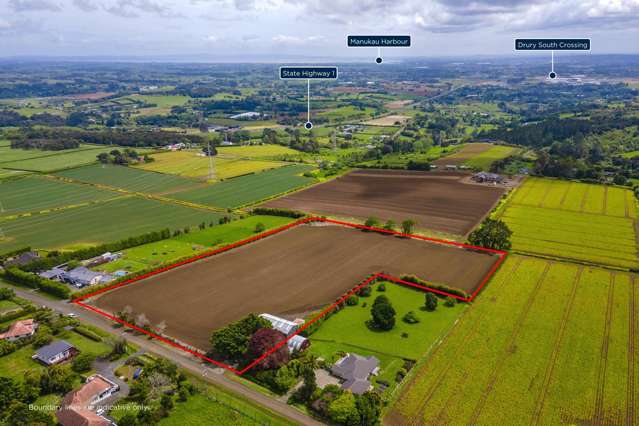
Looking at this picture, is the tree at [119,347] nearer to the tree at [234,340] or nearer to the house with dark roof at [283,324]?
the tree at [234,340]

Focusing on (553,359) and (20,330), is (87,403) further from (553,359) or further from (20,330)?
(553,359)

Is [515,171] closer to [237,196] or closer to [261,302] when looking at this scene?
[237,196]

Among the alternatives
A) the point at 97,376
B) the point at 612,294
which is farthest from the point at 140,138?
the point at 612,294

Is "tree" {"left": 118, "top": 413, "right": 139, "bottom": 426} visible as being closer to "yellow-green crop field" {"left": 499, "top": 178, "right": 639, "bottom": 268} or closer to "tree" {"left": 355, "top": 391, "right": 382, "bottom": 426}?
"tree" {"left": 355, "top": 391, "right": 382, "bottom": 426}

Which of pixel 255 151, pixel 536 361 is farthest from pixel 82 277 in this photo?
pixel 255 151

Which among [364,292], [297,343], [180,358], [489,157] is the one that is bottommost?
[180,358]

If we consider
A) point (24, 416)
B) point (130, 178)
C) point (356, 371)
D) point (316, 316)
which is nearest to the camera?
point (24, 416)

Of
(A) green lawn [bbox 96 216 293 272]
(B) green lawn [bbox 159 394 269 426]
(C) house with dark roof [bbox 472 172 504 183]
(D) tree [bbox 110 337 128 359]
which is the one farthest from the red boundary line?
(C) house with dark roof [bbox 472 172 504 183]
